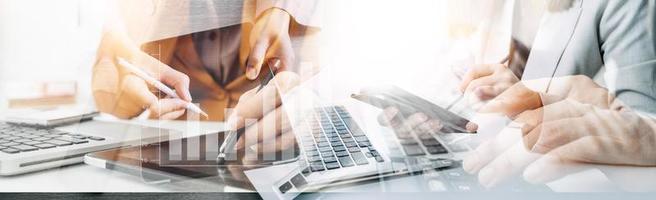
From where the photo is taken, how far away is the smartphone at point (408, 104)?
862mm

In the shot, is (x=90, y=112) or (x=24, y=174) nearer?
(x=24, y=174)

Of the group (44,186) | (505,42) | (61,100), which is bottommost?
(44,186)

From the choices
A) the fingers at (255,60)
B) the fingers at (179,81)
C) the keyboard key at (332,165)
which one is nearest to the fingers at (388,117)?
the keyboard key at (332,165)

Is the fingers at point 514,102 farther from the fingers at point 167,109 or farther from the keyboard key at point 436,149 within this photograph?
the fingers at point 167,109

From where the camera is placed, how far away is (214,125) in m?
0.88

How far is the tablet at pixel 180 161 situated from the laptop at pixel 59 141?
0.05ft

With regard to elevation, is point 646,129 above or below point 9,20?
below

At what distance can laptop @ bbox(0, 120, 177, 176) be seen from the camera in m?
0.82

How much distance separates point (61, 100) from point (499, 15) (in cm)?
74

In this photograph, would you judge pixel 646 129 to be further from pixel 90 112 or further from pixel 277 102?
pixel 90 112

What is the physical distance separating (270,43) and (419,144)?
0.29 metres

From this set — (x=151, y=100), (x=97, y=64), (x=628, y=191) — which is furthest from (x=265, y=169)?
(x=628, y=191)

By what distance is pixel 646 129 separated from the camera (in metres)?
0.83

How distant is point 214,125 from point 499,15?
49 cm
